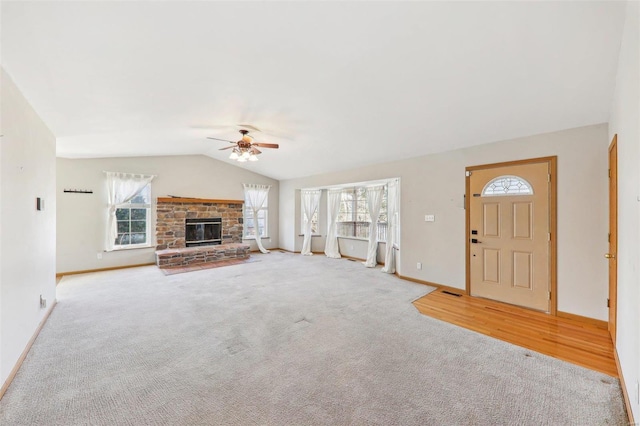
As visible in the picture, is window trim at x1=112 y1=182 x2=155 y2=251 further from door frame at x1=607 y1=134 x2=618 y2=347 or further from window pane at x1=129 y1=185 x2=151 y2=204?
door frame at x1=607 y1=134 x2=618 y2=347

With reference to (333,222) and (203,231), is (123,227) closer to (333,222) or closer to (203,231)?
(203,231)

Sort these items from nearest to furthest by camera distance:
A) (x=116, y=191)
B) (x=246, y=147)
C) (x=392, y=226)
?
(x=246, y=147) < (x=392, y=226) < (x=116, y=191)

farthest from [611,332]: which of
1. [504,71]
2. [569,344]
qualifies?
[504,71]

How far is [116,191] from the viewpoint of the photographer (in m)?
5.84

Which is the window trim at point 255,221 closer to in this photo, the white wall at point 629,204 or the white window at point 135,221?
the white window at point 135,221

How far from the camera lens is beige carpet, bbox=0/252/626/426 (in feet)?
5.64

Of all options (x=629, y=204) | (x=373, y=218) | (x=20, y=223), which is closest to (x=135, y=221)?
(x=20, y=223)

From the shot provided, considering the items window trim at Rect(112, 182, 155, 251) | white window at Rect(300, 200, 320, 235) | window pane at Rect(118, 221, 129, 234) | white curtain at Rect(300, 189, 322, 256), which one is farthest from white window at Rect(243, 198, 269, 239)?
window pane at Rect(118, 221, 129, 234)

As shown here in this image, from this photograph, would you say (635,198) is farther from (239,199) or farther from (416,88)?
(239,199)

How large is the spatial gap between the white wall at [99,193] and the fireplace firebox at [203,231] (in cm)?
69

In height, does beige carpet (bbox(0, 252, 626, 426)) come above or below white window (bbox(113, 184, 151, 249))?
below

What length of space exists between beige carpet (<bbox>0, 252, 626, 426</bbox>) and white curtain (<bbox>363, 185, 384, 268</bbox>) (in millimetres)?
2331

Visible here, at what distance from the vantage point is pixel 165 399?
1842mm

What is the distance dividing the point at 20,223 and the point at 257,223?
228 inches
